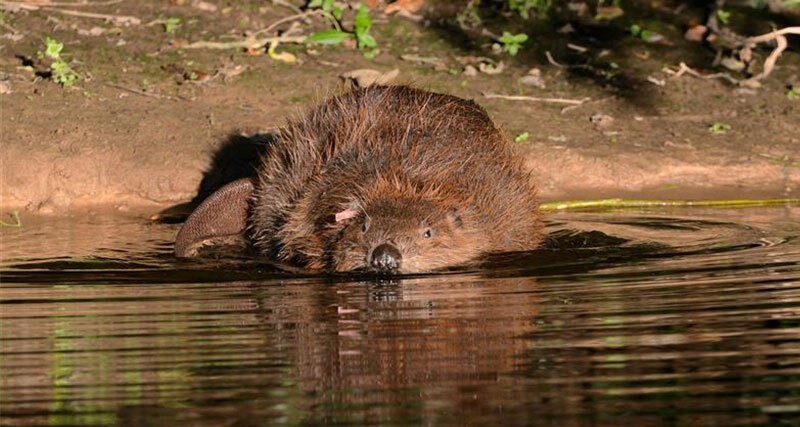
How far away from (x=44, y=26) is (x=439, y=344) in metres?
6.97

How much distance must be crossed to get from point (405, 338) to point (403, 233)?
213 centimetres

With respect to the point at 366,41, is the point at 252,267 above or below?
below

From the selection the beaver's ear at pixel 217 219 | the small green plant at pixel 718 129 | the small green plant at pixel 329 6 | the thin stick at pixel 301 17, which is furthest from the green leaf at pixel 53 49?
the small green plant at pixel 718 129

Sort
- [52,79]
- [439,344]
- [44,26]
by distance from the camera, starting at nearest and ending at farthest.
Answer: [439,344] → [52,79] → [44,26]

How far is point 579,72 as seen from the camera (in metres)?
11.3

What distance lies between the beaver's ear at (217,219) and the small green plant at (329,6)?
3004 millimetres

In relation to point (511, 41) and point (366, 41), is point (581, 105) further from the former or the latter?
point (366, 41)

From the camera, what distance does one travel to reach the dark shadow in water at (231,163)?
31.8 feet

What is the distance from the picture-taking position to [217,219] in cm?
860

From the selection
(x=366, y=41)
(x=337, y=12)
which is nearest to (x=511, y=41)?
(x=366, y=41)

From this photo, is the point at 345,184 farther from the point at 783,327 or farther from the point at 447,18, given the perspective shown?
the point at 447,18

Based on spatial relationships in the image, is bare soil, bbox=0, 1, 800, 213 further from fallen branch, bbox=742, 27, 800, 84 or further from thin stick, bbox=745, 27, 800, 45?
thin stick, bbox=745, 27, 800, 45

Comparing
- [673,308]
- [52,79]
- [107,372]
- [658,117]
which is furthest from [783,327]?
[52,79]

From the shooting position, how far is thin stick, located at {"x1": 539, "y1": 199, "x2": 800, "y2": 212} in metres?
9.31
